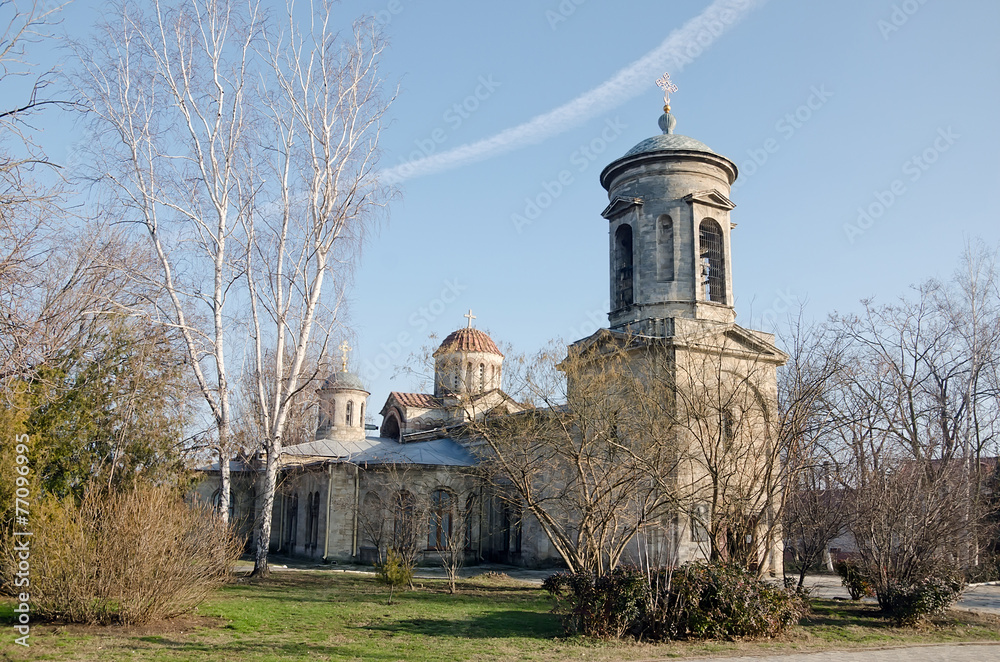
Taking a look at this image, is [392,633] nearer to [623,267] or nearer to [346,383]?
[623,267]

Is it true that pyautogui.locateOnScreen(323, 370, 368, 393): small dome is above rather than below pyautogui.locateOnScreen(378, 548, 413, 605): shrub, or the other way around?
above

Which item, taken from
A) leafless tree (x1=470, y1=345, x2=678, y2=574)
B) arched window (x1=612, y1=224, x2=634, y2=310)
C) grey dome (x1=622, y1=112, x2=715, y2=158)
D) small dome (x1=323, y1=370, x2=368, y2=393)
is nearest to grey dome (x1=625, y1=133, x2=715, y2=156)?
grey dome (x1=622, y1=112, x2=715, y2=158)

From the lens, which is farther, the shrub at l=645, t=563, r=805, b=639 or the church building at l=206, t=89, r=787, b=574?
the church building at l=206, t=89, r=787, b=574

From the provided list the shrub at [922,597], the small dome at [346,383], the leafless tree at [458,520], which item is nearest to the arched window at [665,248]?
the leafless tree at [458,520]

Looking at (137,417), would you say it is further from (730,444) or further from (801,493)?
(801,493)

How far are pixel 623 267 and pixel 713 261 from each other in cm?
242

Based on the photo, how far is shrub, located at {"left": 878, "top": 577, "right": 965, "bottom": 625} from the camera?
43.1 feet

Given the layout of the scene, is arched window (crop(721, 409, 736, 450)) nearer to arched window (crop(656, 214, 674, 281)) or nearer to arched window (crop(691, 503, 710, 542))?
arched window (crop(691, 503, 710, 542))

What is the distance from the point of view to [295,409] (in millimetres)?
32094

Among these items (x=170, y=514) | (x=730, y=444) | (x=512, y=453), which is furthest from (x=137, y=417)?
(x=730, y=444)

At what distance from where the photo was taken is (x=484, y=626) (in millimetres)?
12352

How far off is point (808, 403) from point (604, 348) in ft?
16.5

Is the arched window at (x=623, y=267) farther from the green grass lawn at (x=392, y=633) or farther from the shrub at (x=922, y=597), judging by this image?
the shrub at (x=922, y=597)

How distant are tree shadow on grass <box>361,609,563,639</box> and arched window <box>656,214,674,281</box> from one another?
32.8 feet
